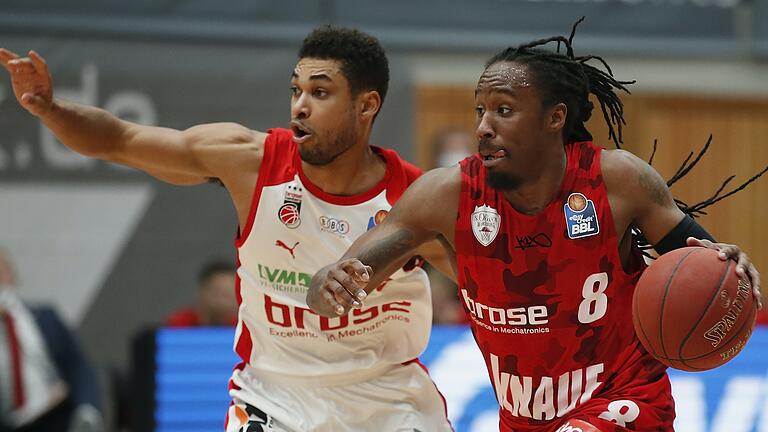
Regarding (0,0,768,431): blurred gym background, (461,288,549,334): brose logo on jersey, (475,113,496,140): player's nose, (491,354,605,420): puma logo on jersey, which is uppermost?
(475,113,496,140): player's nose

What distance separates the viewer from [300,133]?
16.7 feet

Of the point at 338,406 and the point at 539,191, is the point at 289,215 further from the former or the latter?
the point at 539,191

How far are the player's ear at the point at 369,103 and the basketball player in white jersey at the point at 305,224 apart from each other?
15mm

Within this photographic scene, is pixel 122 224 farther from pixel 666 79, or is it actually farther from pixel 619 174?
pixel 619 174

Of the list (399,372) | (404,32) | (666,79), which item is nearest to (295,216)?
(399,372)

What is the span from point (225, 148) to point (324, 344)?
37.9 inches

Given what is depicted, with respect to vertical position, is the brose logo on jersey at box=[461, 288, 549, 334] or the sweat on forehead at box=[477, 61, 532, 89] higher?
the sweat on forehead at box=[477, 61, 532, 89]

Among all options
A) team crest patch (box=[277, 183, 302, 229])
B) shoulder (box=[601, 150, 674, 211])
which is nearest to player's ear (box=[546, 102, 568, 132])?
shoulder (box=[601, 150, 674, 211])

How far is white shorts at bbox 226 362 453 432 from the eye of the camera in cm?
507

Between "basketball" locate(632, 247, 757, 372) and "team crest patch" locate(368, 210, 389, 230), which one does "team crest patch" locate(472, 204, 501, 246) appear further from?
"team crest patch" locate(368, 210, 389, 230)

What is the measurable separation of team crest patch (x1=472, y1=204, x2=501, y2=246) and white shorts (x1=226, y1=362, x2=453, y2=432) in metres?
1.04

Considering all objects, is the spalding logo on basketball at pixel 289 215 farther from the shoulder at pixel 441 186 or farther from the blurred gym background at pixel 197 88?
the blurred gym background at pixel 197 88

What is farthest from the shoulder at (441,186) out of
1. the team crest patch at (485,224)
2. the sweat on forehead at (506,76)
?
the sweat on forehead at (506,76)

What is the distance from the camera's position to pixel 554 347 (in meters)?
4.46
